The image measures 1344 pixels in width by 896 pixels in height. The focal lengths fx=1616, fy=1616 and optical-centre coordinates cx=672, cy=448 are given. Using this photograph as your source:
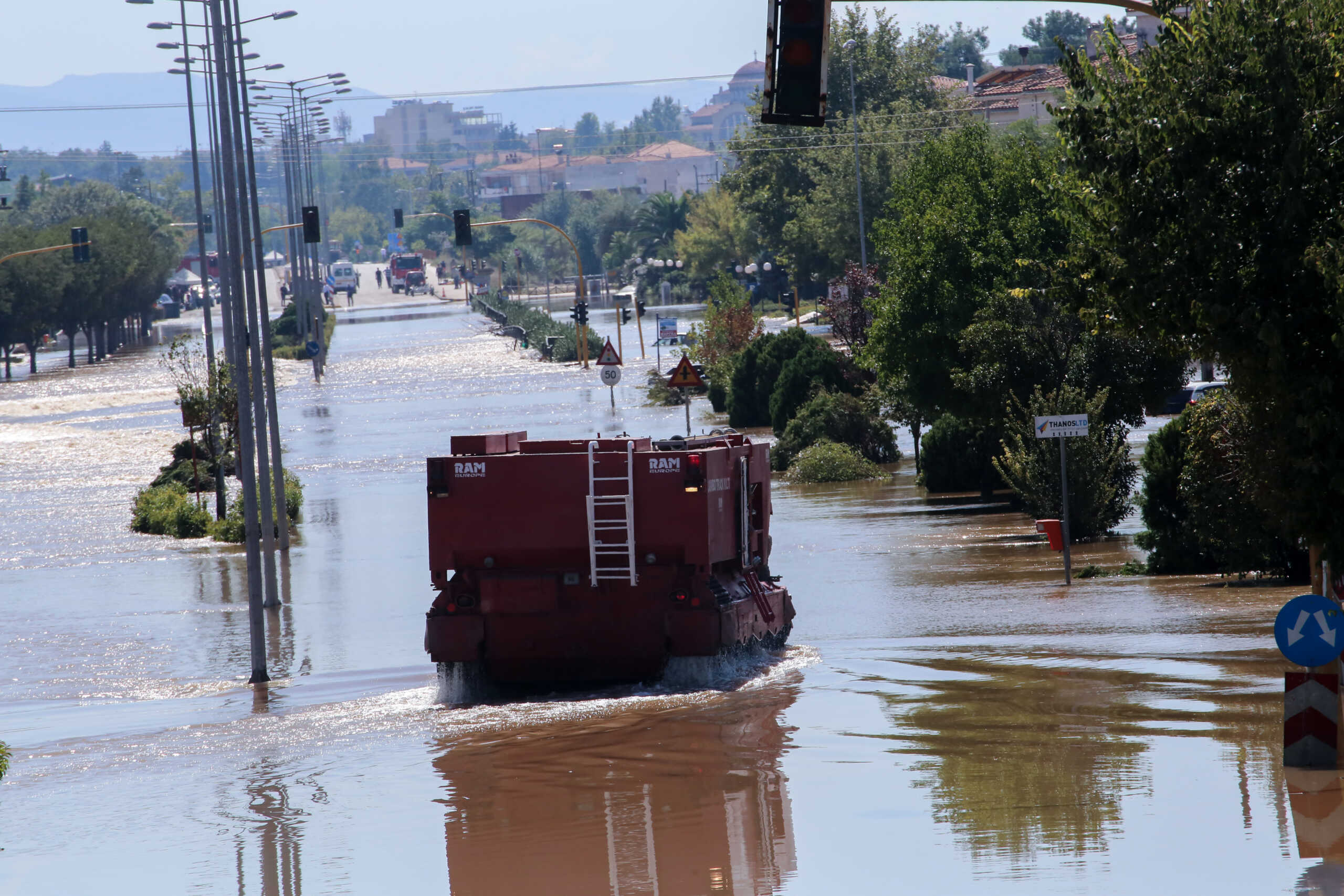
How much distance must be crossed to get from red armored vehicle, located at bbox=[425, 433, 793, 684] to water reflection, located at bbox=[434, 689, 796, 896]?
1.04 m

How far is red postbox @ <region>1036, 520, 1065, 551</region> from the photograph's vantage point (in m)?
22.1

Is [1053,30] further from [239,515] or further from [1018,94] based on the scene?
[239,515]

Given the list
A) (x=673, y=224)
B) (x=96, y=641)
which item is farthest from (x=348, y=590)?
(x=673, y=224)

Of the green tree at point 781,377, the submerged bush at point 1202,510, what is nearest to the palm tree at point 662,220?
the green tree at point 781,377

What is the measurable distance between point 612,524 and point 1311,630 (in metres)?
6.12

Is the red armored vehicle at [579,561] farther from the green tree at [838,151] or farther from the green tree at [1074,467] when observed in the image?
the green tree at [838,151]

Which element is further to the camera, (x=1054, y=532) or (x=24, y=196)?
(x=24, y=196)

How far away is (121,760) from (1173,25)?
967cm

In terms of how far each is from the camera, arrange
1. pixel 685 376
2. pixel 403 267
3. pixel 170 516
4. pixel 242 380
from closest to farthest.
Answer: pixel 242 380, pixel 685 376, pixel 170 516, pixel 403 267

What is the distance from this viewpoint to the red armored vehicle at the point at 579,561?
46.1ft

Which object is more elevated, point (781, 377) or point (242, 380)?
point (242, 380)

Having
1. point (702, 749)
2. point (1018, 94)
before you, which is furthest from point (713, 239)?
point (702, 749)

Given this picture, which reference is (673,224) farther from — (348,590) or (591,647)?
(591,647)

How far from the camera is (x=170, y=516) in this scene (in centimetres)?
3228
